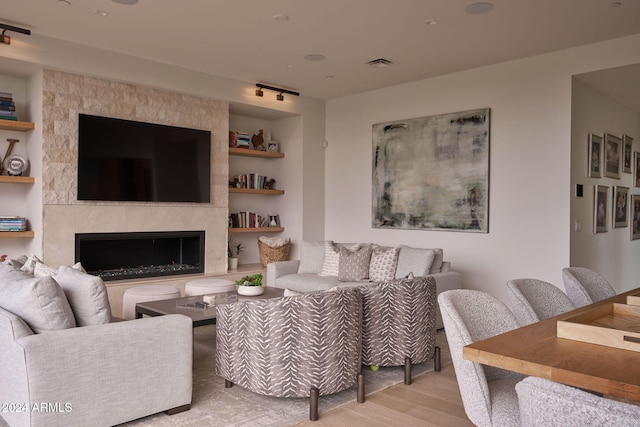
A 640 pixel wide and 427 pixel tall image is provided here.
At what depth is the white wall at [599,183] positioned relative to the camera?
529 centimetres

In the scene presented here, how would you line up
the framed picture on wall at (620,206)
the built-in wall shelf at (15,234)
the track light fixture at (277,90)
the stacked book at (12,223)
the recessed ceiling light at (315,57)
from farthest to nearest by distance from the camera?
the track light fixture at (277,90)
the framed picture on wall at (620,206)
the recessed ceiling light at (315,57)
the stacked book at (12,223)
the built-in wall shelf at (15,234)

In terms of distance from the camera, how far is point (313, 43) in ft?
16.4

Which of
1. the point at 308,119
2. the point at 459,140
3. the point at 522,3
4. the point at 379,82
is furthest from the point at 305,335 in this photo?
the point at 308,119

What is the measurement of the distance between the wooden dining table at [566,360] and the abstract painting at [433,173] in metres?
4.28

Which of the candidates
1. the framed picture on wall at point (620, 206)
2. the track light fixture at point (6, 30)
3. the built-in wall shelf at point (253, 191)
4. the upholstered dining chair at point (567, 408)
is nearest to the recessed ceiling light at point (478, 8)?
the framed picture on wall at point (620, 206)

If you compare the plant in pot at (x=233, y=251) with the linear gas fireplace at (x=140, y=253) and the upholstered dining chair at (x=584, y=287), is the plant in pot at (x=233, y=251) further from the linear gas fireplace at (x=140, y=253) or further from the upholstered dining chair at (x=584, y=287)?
the upholstered dining chair at (x=584, y=287)

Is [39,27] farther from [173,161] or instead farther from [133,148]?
[173,161]

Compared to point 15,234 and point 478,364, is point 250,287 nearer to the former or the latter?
point 15,234

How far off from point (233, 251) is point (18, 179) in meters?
2.87

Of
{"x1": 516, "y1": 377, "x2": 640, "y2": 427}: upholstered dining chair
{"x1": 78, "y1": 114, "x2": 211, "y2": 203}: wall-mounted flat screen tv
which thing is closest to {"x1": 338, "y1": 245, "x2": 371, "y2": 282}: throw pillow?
{"x1": 78, "y1": 114, "x2": 211, "y2": 203}: wall-mounted flat screen tv

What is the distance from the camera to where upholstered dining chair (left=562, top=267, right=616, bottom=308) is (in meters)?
2.71

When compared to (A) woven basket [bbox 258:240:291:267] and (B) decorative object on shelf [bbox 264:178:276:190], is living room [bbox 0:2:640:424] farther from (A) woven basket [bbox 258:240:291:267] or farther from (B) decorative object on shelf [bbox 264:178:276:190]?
(B) decorative object on shelf [bbox 264:178:276:190]

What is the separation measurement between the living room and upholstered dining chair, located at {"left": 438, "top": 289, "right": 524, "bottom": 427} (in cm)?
345

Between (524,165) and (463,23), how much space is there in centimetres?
182
